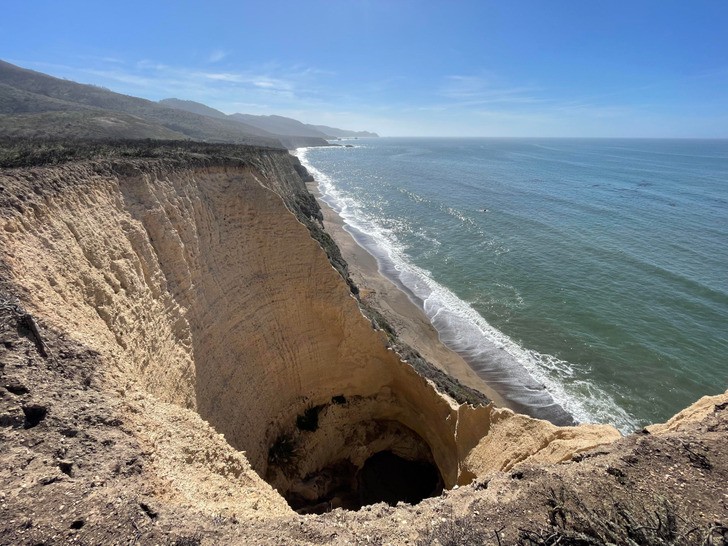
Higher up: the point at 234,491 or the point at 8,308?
the point at 8,308

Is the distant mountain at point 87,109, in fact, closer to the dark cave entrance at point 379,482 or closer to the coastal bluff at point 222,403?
the coastal bluff at point 222,403

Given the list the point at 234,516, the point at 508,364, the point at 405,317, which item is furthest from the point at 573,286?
the point at 234,516

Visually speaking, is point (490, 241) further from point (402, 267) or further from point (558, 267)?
point (402, 267)

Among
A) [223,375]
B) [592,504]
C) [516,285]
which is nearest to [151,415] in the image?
Result: [223,375]

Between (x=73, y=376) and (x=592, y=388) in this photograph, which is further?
(x=592, y=388)

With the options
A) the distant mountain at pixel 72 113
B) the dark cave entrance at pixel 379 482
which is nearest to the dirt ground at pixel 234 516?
the dark cave entrance at pixel 379 482

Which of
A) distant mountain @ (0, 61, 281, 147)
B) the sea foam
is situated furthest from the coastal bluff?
distant mountain @ (0, 61, 281, 147)

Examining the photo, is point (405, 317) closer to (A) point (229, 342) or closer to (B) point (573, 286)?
(B) point (573, 286)

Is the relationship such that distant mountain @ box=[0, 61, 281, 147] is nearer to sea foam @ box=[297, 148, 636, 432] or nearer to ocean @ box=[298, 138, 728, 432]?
ocean @ box=[298, 138, 728, 432]
